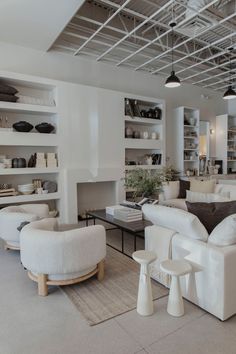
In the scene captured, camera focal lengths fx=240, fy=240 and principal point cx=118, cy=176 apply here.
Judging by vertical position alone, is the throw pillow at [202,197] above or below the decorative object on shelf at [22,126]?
below

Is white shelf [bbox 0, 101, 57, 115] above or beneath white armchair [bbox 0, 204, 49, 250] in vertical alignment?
above

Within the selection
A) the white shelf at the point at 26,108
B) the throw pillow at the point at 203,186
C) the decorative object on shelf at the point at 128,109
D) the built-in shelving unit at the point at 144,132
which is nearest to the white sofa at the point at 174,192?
the throw pillow at the point at 203,186

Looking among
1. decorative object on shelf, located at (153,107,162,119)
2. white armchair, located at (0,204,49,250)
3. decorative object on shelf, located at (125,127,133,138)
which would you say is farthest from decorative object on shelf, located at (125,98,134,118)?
white armchair, located at (0,204,49,250)

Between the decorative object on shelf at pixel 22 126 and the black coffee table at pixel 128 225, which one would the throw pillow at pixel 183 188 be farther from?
the decorative object on shelf at pixel 22 126

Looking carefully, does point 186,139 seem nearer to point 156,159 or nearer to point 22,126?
point 156,159

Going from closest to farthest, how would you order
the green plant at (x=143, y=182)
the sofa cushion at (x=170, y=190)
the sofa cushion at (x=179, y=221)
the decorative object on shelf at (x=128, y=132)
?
the sofa cushion at (x=179, y=221), the green plant at (x=143, y=182), the sofa cushion at (x=170, y=190), the decorative object on shelf at (x=128, y=132)

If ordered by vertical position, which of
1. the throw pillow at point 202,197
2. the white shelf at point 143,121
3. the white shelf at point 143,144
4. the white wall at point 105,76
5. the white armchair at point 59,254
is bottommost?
the white armchair at point 59,254

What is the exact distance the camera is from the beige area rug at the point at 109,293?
2.03 meters

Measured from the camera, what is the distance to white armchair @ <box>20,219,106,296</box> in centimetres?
218

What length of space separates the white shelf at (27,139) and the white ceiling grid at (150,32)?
1.96 metres

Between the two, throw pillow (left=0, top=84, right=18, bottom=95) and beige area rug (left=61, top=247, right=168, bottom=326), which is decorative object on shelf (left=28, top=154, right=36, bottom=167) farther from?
beige area rug (left=61, top=247, right=168, bottom=326)

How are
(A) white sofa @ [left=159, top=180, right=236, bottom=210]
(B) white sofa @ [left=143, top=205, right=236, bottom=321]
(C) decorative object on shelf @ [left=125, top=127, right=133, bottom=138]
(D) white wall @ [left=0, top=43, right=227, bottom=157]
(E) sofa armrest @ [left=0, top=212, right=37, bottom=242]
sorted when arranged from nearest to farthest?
1. (B) white sofa @ [left=143, top=205, right=236, bottom=321]
2. (E) sofa armrest @ [left=0, top=212, right=37, bottom=242]
3. (A) white sofa @ [left=159, top=180, right=236, bottom=210]
4. (D) white wall @ [left=0, top=43, right=227, bottom=157]
5. (C) decorative object on shelf @ [left=125, top=127, right=133, bottom=138]

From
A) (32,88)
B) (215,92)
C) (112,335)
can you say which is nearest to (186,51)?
(215,92)

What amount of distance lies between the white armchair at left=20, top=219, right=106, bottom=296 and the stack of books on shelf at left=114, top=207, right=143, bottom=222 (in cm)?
99
